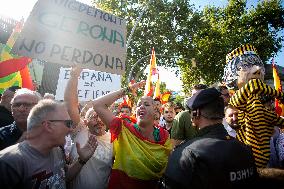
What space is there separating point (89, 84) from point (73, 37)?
2.48 meters

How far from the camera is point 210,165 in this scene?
7.88ft

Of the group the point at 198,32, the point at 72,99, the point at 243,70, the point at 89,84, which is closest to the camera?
the point at 243,70

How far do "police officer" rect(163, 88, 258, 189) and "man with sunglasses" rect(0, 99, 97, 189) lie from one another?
96 cm

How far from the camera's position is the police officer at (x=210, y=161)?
7.84ft

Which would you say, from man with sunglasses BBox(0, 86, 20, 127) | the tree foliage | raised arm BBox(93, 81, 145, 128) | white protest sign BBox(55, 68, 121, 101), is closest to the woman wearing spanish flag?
raised arm BBox(93, 81, 145, 128)

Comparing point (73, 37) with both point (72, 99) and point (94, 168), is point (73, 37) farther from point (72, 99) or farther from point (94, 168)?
point (94, 168)

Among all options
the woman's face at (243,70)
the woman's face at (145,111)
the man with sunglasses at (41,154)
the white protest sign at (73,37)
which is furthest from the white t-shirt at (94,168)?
the woman's face at (243,70)

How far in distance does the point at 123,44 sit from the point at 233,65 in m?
1.70

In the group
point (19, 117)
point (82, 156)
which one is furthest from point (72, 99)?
point (82, 156)

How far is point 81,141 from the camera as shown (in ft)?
11.1

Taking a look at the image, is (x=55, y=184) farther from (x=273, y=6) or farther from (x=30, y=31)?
(x=273, y=6)

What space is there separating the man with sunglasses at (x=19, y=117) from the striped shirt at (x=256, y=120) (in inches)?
88.1

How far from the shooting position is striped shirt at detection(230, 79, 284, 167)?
303 cm

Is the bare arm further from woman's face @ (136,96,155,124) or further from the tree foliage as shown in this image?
the tree foliage
